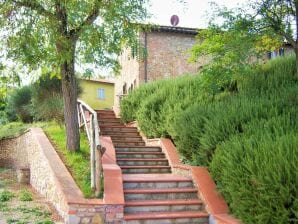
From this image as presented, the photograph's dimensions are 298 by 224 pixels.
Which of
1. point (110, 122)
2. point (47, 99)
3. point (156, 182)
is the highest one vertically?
point (47, 99)

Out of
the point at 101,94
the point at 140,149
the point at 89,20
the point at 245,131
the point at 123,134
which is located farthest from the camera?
the point at 101,94

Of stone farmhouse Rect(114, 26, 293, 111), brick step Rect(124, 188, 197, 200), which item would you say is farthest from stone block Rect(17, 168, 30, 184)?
stone farmhouse Rect(114, 26, 293, 111)

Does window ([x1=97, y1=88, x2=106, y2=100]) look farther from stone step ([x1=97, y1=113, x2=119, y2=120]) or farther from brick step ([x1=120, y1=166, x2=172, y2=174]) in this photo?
brick step ([x1=120, y1=166, x2=172, y2=174])

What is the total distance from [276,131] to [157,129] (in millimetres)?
5687

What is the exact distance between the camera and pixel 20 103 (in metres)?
20.8

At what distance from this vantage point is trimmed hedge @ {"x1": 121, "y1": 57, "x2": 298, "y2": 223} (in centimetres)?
587

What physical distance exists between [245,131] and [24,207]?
524 centimetres

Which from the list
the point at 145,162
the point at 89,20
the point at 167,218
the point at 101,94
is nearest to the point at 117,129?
the point at 145,162

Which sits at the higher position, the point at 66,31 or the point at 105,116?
the point at 66,31

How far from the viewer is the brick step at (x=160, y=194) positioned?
8.57 meters

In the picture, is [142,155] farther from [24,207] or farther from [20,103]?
[20,103]

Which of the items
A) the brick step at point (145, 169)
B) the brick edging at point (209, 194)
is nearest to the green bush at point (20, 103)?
the brick step at point (145, 169)

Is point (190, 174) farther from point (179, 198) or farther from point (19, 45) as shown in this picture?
point (19, 45)

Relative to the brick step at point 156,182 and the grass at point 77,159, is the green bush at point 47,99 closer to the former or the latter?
the grass at point 77,159
